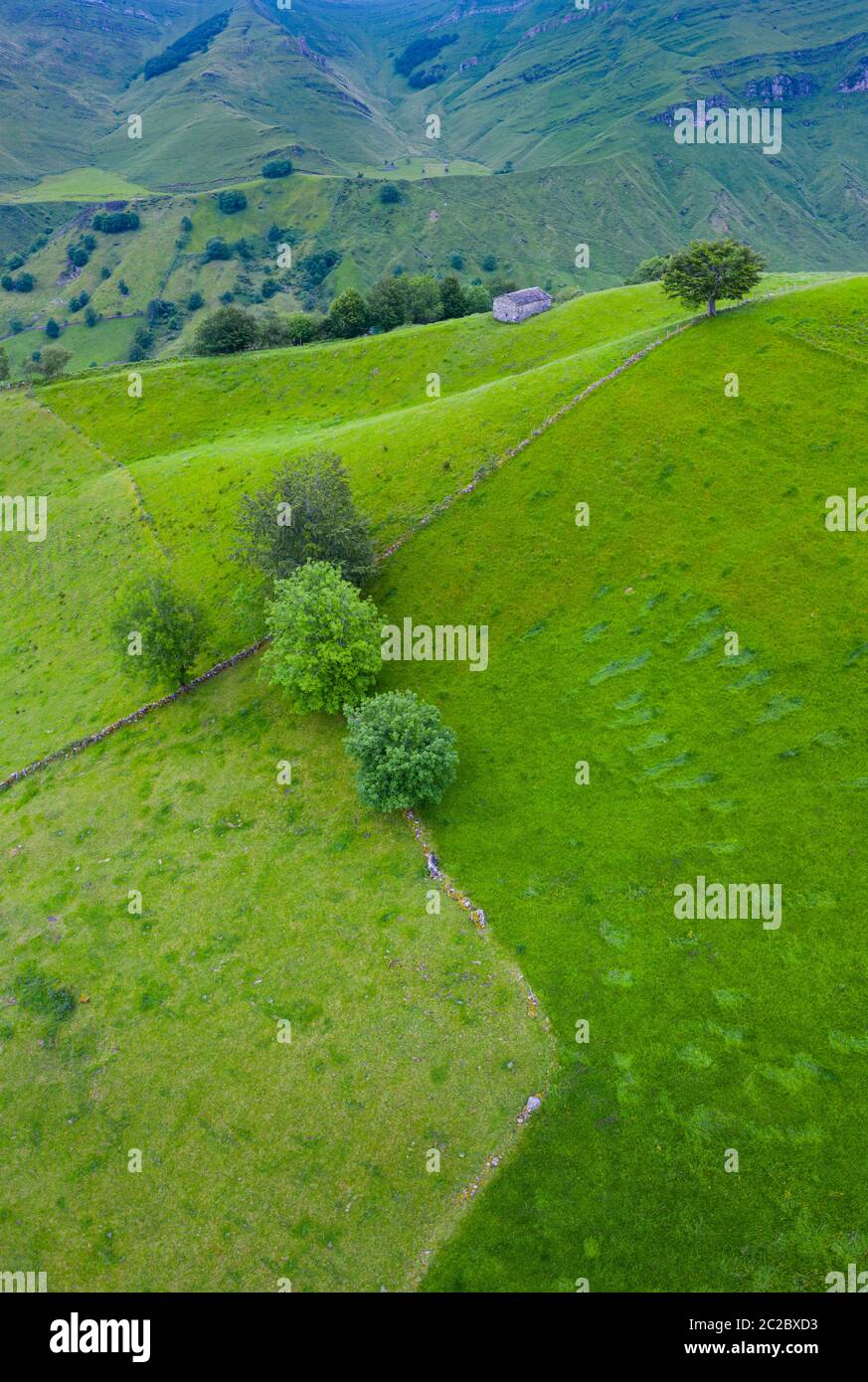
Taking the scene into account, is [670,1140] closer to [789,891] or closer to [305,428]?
[789,891]

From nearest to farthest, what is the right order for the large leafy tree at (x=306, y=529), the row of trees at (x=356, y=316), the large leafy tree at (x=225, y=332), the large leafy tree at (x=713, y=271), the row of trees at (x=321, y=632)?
the row of trees at (x=321, y=632), the large leafy tree at (x=306, y=529), the large leafy tree at (x=713, y=271), the large leafy tree at (x=225, y=332), the row of trees at (x=356, y=316)

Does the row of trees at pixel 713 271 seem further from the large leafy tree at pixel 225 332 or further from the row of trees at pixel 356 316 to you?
the large leafy tree at pixel 225 332

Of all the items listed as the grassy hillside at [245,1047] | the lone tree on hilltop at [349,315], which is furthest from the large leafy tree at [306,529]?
the lone tree on hilltop at [349,315]

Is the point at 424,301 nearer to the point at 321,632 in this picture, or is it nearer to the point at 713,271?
the point at 713,271

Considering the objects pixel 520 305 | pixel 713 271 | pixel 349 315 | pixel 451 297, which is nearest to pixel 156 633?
pixel 713 271

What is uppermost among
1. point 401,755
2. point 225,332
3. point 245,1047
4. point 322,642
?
point 225,332

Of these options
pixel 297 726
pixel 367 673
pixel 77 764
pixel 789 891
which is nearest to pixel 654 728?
pixel 789 891
